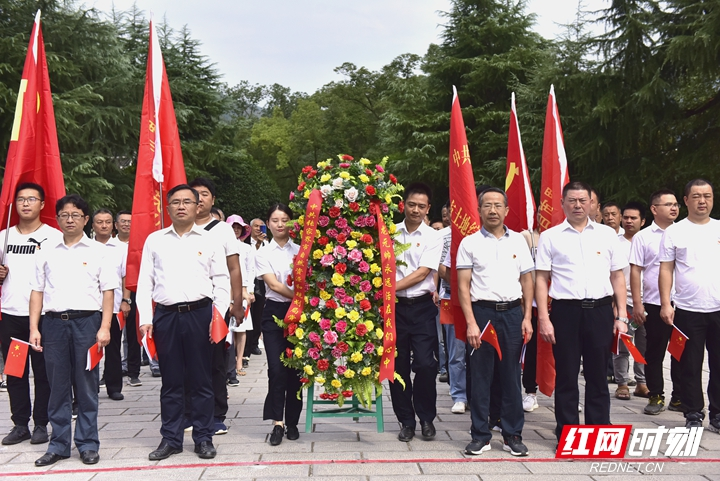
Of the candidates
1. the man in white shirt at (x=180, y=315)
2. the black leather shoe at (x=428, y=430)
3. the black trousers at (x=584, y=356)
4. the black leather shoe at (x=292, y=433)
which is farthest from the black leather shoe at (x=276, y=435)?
the black trousers at (x=584, y=356)

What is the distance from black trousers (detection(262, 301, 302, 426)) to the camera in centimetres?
570

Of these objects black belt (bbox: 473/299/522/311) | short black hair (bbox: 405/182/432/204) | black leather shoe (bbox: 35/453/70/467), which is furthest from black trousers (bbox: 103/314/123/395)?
black belt (bbox: 473/299/522/311)

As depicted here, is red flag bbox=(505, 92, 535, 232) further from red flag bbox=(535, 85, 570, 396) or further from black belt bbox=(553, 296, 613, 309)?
black belt bbox=(553, 296, 613, 309)

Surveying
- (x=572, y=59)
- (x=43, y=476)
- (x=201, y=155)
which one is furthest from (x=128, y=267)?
(x=201, y=155)

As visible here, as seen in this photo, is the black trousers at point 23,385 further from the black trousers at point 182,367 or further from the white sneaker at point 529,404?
the white sneaker at point 529,404

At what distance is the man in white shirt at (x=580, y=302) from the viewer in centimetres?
536

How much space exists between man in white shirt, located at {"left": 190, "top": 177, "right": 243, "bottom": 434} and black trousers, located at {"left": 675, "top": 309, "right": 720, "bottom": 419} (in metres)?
3.85

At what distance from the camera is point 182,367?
5363 mm

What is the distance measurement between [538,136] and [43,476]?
22.9 metres

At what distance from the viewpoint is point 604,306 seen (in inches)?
212

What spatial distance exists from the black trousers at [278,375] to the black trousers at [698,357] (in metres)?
3.31

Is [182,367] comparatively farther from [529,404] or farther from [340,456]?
[529,404]

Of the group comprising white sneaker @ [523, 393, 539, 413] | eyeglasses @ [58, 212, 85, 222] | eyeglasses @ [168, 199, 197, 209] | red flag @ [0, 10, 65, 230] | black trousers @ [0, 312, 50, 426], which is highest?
red flag @ [0, 10, 65, 230]

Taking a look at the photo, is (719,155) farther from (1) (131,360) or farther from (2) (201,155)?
(2) (201,155)
